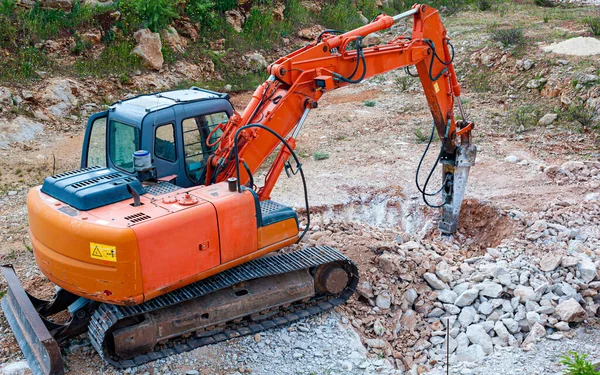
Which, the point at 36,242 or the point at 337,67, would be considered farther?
A: the point at 337,67

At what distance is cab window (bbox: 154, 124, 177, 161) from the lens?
22.8 feet

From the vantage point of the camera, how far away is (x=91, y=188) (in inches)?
237

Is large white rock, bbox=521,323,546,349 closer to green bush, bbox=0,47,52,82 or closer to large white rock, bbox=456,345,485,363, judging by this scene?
large white rock, bbox=456,345,485,363

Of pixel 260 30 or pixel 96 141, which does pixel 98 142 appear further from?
pixel 260 30

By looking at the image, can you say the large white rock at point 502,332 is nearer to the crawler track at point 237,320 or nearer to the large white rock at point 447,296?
the large white rock at point 447,296

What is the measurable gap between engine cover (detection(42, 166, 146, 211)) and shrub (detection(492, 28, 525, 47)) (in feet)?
42.4

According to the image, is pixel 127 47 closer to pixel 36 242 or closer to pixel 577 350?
pixel 36 242

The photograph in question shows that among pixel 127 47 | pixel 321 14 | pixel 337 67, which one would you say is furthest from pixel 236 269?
pixel 321 14

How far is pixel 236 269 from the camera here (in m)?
6.57

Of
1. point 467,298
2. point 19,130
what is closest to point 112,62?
point 19,130

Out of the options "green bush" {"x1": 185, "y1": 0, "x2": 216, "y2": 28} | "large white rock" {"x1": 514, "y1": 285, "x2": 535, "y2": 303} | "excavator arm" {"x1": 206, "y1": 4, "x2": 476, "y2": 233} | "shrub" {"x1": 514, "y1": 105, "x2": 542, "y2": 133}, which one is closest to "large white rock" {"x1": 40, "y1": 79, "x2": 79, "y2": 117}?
"green bush" {"x1": 185, "y1": 0, "x2": 216, "y2": 28}

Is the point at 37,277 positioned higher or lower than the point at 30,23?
lower

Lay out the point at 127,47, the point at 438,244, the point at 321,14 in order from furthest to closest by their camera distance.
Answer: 1. the point at 321,14
2. the point at 127,47
3. the point at 438,244

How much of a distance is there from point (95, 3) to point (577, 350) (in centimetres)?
1340
